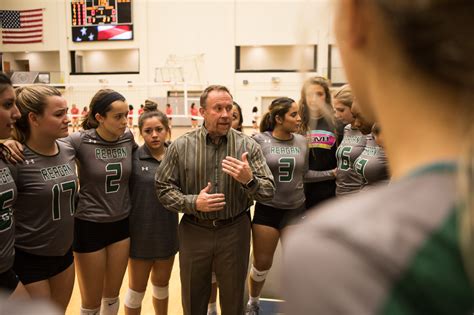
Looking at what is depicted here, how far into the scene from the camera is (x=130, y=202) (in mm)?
3480

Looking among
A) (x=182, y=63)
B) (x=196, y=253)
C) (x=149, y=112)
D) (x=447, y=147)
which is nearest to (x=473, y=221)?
(x=447, y=147)

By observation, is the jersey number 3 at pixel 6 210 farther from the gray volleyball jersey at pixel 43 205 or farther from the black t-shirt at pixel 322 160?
the black t-shirt at pixel 322 160

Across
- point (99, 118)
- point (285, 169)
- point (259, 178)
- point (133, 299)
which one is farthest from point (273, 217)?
point (99, 118)

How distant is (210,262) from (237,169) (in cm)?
78

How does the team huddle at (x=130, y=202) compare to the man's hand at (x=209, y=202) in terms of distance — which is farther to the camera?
the man's hand at (x=209, y=202)

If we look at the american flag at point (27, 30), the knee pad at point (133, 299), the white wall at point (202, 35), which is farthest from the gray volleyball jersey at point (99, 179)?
the american flag at point (27, 30)

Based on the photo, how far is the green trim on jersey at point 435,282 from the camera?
16.6 inches

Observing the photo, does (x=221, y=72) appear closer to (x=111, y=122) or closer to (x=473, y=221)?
(x=111, y=122)

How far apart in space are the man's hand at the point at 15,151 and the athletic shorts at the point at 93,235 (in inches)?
30.5

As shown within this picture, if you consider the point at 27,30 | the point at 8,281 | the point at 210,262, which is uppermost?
the point at 27,30

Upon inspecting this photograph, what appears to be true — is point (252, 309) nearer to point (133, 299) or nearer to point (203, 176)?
point (133, 299)

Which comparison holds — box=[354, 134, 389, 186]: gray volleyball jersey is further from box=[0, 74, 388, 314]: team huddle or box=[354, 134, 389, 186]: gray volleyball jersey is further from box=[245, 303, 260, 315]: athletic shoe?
box=[245, 303, 260, 315]: athletic shoe

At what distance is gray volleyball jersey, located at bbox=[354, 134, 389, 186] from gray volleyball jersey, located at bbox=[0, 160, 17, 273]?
2.73 m

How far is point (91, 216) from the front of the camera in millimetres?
3254
